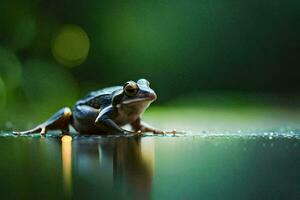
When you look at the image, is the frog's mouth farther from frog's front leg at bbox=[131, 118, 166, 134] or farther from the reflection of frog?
frog's front leg at bbox=[131, 118, 166, 134]

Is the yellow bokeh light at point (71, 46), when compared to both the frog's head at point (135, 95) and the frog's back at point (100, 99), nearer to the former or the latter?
the frog's back at point (100, 99)

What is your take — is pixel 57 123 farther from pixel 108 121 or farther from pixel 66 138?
pixel 108 121

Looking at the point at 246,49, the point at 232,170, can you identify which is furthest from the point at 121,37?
the point at 232,170

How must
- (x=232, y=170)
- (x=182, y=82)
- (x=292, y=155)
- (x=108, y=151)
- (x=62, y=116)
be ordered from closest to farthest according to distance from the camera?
(x=232, y=170) < (x=292, y=155) < (x=108, y=151) < (x=62, y=116) < (x=182, y=82)

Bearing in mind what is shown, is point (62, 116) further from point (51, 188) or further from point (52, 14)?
point (52, 14)

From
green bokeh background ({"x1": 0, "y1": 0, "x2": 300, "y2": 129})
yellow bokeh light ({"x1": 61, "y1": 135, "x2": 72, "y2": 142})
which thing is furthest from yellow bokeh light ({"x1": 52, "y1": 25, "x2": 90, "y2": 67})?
yellow bokeh light ({"x1": 61, "y1": 135, "x2": 72, "y2": 142})

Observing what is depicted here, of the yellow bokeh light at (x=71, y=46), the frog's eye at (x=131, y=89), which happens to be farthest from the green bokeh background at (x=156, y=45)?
the frog's eye at (x=131, y=89)
